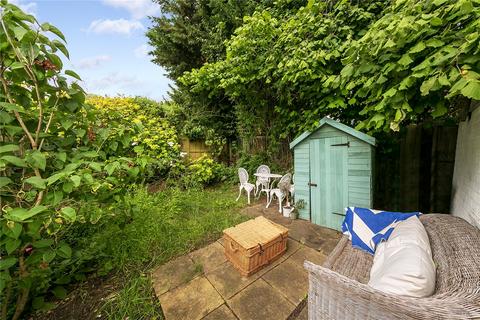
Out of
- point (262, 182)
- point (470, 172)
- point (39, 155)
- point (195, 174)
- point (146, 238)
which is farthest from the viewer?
point (195, 174)

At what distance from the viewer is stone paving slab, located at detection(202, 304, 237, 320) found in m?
1.58

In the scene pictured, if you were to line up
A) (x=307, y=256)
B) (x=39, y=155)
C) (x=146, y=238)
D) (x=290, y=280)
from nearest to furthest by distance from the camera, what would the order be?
(x=39, y=155) < (x=290, y=280) < (x=307, y=256) < (x=146, y=238)

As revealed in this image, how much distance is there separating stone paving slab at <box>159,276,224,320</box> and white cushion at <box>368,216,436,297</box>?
1.39 m

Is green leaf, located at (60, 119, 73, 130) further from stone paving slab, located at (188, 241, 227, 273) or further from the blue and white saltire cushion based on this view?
the blue and white saltire cushion

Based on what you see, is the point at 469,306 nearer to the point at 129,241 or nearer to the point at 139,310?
the point at 139,310

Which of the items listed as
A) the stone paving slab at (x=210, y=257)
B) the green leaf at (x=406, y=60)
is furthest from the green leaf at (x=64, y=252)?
the green leaf at (x=406, y=60)

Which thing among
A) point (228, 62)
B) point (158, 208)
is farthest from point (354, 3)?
point (158, 208)

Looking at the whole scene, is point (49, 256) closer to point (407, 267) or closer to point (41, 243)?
point (41, 243)

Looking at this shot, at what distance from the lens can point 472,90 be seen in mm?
1022

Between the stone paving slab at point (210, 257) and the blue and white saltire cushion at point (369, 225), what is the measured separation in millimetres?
1506

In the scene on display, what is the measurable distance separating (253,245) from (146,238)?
5.23ft

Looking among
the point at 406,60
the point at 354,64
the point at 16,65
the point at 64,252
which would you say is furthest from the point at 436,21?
the point at 64,252

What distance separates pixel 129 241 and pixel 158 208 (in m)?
0.93

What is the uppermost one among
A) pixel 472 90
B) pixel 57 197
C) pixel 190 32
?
pixel 190 32
